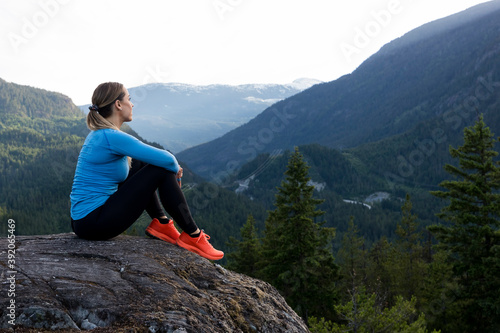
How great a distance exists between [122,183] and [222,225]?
111m

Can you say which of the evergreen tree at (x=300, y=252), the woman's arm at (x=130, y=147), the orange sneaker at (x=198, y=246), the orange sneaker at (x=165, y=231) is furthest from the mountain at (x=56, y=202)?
the woman's arm at (x=130, y=147)

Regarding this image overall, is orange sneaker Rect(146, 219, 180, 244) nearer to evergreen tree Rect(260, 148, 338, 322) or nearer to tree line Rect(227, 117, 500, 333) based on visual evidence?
tree line Rect(227, 117, 500, 333)

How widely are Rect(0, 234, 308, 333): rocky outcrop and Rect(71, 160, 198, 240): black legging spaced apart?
0.28 meters

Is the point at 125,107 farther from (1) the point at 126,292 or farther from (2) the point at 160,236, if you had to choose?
(1) the point at 126,292

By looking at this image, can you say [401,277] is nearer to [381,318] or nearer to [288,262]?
[288,262]

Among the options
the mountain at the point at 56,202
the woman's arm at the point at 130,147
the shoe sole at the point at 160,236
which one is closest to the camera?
the woman's arm at the point at 130,147

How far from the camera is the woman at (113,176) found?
4477 mm

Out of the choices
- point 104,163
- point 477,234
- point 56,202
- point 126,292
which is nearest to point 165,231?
point 104,163

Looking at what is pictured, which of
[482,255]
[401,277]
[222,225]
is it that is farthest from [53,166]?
[482,255]

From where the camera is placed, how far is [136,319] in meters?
3.33

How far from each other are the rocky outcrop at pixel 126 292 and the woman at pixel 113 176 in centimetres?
44

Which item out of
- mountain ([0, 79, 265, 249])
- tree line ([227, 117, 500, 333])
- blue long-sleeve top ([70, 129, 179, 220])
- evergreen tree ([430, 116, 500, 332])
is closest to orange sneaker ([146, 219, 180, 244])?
blue long-sleeve top ([70, 129, 179, 220])

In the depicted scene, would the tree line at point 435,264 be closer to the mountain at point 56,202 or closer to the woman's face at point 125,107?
the woman's face at point 125,107

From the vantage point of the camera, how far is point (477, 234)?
1564 cm
